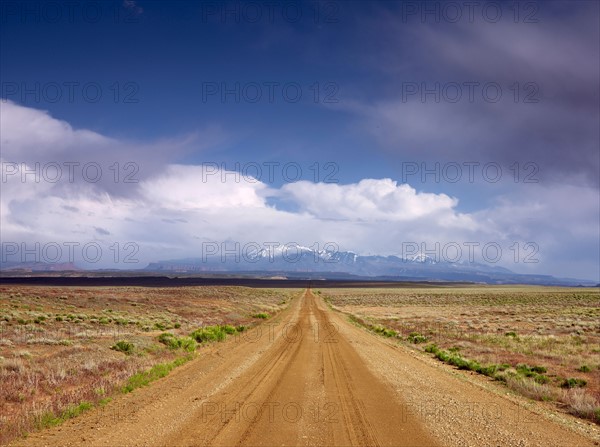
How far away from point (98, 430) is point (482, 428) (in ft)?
28.0

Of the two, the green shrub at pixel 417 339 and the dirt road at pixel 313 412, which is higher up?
the dirt road at pixel 313 412

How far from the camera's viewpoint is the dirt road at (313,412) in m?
8.61

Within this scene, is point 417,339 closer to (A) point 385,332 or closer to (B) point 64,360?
(A) point 385,332

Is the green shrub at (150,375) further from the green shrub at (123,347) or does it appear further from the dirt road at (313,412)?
the green shrub at (123,347)

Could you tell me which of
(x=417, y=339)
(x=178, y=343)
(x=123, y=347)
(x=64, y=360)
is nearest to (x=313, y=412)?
(x=64, y=360)

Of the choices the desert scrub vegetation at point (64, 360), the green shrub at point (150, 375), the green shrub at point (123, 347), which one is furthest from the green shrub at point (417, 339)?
the green shrub at point (123, 347)

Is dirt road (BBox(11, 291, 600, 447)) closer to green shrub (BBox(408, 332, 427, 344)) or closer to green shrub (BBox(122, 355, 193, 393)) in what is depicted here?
green shrub (BBox(122, 355, 193, 393))

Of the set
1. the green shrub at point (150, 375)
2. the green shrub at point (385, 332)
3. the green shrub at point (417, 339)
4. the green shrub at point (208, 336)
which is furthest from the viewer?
the green shrub at point (385, 332)

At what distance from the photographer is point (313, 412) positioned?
10.3 m

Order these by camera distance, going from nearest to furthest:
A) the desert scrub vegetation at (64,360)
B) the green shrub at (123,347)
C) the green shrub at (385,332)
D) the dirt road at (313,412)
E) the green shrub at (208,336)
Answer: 1. the dirt road at (313,412)
2. the desert scrub vegetation at (64,360)
3. the green shrub at (123,347)
4. the green shrub at (208,336)
5. the green shrub at (385,332)

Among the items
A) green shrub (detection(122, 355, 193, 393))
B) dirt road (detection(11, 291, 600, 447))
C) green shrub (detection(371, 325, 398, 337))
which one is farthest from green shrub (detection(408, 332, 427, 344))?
green shrub (detection(122, 355, 193, 393))

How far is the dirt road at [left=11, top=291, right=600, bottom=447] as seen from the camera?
28.2ft

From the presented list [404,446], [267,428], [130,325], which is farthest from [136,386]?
[130,325]

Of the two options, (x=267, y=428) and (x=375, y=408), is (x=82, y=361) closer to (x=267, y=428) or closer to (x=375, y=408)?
(x=267, y=428)
